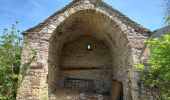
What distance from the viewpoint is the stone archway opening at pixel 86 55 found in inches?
315

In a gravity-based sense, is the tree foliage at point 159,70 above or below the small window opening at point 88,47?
below

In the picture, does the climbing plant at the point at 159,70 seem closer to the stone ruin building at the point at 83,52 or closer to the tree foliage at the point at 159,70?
the tree foliage at the point at 159,70

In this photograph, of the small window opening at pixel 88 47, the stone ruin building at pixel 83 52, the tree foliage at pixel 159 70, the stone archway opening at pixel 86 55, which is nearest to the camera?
the tree foliage at pixel 159 70

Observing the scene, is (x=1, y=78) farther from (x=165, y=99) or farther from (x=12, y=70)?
(x=165, y=99)

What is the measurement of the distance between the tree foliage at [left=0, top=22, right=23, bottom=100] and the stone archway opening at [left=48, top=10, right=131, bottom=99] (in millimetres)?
1104

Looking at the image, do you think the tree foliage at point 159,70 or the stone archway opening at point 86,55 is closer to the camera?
the tree foliage at point 159,70

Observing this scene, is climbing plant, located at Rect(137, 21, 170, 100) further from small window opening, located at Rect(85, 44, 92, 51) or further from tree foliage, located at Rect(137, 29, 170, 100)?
small window opening, located at Rect(85, 44, 92, 51)

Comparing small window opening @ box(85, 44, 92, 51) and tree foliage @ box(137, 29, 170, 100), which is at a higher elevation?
small window opening @ box(85, 44, 92, 51)

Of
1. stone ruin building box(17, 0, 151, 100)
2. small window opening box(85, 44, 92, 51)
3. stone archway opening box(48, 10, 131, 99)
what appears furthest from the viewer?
small window opening box(85, 44, 92, 51)

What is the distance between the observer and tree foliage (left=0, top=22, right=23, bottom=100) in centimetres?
715

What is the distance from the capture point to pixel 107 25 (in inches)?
317

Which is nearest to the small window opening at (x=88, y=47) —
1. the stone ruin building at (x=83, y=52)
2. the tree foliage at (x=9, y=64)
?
the stone ruin building at (x=83, y=52)

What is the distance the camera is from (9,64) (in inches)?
287

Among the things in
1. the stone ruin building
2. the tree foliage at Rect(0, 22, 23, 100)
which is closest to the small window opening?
the stone ruin building
